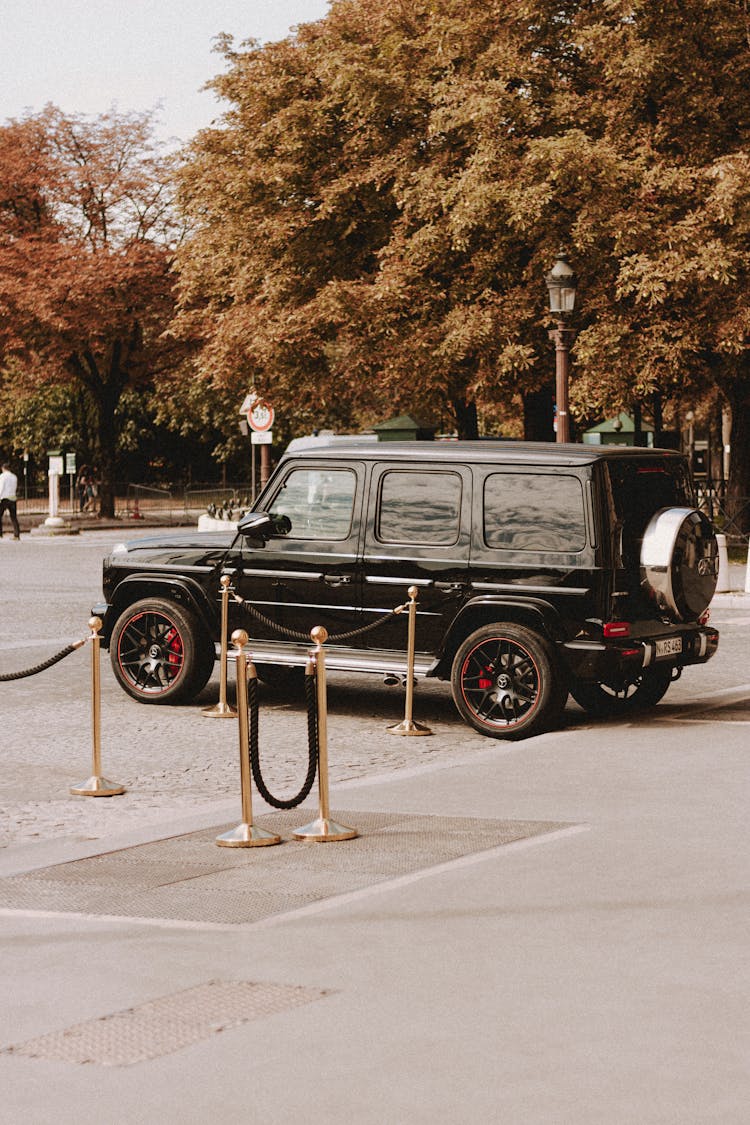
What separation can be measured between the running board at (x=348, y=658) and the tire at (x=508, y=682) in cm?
29

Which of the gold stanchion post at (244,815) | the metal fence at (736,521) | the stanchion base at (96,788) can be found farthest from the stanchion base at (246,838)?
the metal fence at (736,521)

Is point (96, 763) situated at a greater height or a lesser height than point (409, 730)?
greater

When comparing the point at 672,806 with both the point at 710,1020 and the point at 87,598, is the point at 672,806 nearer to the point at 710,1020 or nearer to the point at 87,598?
the point at 710,1020

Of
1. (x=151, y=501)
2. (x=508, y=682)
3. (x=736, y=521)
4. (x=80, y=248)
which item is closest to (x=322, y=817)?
(x=508, y=682)

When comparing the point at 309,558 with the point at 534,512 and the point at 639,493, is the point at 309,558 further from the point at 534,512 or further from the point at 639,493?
the point at 639,493

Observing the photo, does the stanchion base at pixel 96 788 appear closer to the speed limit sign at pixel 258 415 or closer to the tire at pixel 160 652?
the tire at pixel 160 652

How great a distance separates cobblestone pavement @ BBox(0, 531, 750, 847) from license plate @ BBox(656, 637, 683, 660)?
33.3 inches

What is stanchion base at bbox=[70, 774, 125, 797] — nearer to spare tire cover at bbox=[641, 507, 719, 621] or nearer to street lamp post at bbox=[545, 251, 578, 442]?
spare tire cover at bbox=[641, 507, 719, 621]

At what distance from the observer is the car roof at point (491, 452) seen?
1115 cm

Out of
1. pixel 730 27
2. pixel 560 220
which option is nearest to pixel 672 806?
pixel 560 220

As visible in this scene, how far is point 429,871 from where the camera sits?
6.95 meters

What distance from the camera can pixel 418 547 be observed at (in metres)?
11.7

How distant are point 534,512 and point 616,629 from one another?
949 mm

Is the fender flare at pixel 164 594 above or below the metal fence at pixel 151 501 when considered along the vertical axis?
below
